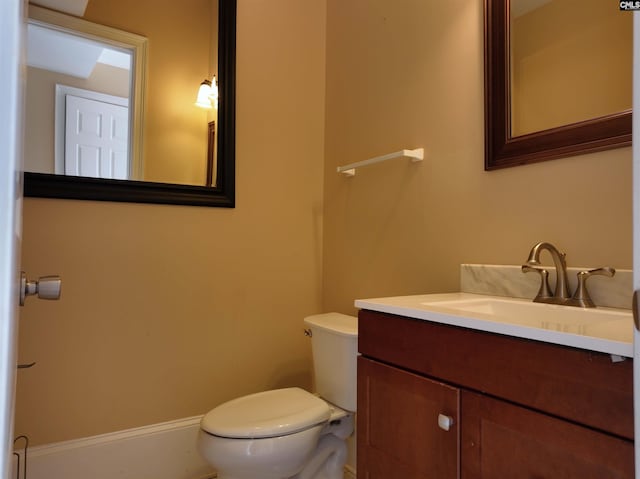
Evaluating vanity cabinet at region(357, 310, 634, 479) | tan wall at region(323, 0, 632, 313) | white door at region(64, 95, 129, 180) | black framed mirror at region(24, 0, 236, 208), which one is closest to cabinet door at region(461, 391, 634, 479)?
vanity cabinet at region(357, 310, 634, 479)

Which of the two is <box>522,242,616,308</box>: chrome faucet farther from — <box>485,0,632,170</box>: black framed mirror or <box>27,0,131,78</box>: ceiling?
<box>27,0,131,78</box>: ceiling

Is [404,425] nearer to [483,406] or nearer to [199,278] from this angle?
[483,406]

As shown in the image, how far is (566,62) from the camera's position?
3.64 feet

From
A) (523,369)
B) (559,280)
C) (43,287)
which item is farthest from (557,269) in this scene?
(43,287)

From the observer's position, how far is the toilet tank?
4.74ft

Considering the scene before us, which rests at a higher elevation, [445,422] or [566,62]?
[566,62]

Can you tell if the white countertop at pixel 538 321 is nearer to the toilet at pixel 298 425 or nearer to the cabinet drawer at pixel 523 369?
the cabinet drawer at pixel 523 369

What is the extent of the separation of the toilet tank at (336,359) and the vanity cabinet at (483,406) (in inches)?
14.5

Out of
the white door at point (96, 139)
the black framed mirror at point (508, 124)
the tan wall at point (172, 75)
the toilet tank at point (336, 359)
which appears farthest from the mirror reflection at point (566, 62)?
the white door at point (96, 139)

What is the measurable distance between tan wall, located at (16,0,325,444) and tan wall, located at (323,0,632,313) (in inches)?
6.7

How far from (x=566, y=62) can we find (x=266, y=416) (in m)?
1.43

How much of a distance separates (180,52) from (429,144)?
1185 millimetres

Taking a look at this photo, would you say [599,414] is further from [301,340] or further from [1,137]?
[301,340]

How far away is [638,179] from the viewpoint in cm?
46
